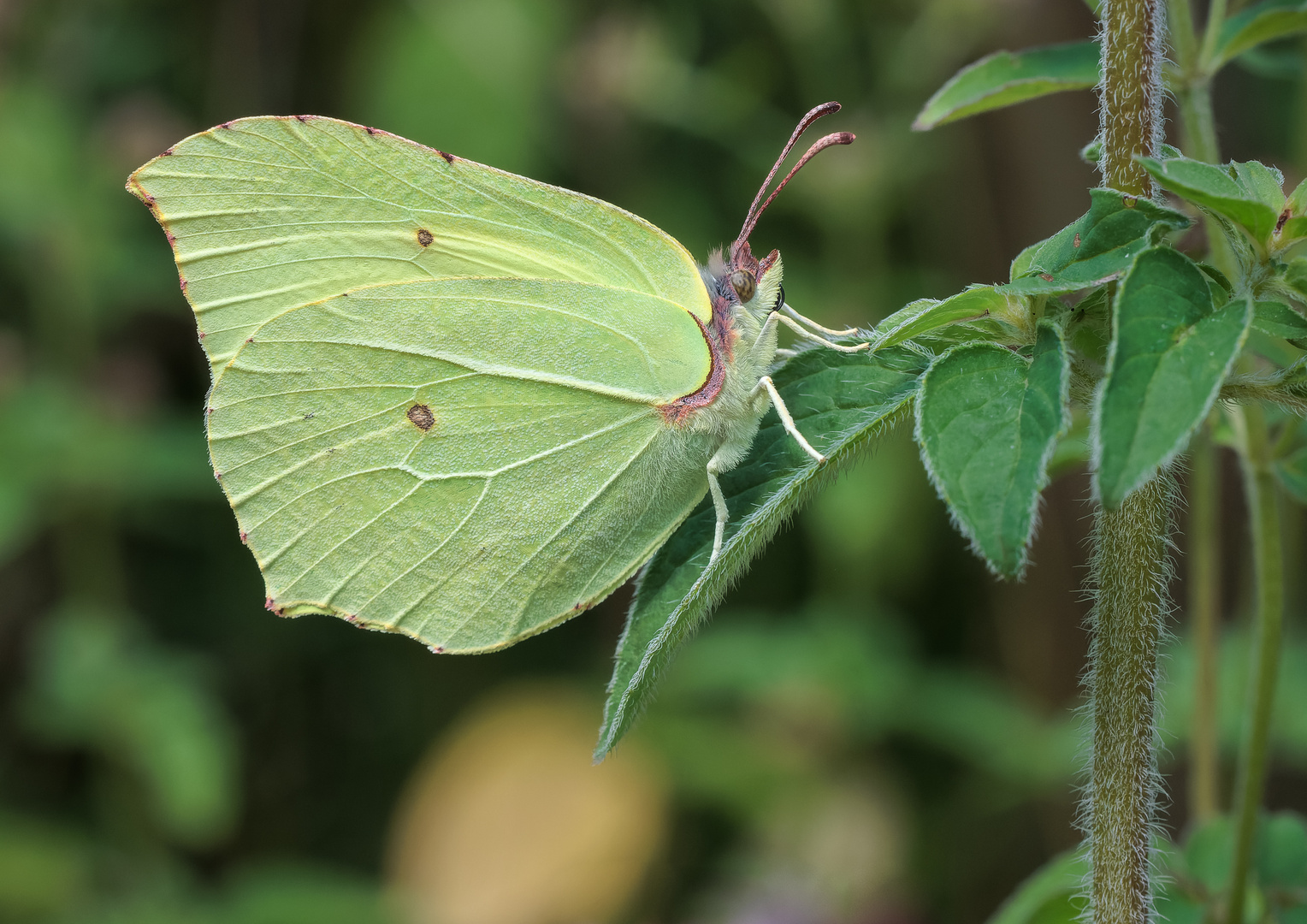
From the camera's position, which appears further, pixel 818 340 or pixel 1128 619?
pixel 818 340

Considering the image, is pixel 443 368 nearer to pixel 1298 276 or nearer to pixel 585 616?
pixel 1298 276

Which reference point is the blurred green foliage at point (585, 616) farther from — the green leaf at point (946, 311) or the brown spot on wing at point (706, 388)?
the green leaf at point (946, 311)

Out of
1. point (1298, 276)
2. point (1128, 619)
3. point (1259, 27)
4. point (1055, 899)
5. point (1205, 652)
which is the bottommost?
point (1055, 899)

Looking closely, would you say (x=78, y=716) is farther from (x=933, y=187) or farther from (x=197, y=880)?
(x=933, y=187)

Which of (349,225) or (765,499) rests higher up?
(349,225)

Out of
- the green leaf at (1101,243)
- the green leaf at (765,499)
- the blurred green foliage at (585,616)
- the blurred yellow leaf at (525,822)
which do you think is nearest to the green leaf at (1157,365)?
the green leaf at (1101,243)

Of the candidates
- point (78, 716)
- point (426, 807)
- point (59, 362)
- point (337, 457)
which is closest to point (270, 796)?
point (426, 807)

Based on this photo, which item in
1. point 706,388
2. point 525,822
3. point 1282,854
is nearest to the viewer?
point 1282,854

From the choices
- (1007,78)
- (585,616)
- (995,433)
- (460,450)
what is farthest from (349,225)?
(585,616)
